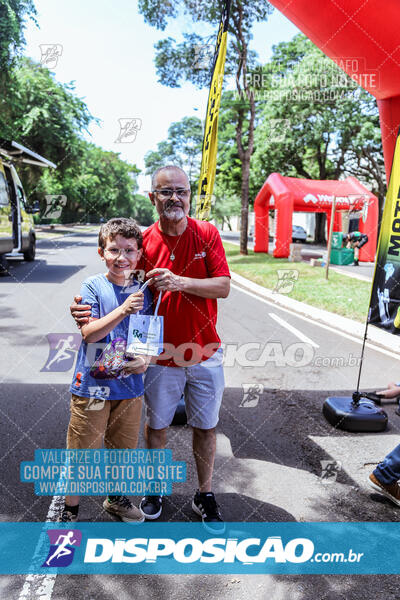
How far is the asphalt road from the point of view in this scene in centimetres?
226

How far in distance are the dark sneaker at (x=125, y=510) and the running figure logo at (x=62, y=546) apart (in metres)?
0.23

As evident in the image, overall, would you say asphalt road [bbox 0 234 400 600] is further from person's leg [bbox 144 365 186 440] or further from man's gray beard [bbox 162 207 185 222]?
man's gray beard [bbox 162 207 185 222]

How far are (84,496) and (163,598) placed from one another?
1.00m

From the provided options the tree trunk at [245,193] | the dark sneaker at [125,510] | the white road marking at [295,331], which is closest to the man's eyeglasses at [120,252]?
the dark sneaker at [125,510]

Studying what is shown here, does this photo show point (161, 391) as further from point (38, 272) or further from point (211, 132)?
point (38, 272)

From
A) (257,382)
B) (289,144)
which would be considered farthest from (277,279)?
(289,144)

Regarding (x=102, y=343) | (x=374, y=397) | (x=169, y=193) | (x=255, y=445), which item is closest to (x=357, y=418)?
(x=374, y=397)

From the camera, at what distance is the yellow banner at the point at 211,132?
3.85 m

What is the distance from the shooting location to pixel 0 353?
5.84 meters

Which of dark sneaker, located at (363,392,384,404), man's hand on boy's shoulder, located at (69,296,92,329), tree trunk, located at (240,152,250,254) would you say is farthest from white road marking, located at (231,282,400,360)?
tree trunk, located at (240,152,250,254)

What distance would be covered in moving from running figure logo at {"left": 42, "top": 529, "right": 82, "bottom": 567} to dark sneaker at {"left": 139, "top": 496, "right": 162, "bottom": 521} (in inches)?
15.3

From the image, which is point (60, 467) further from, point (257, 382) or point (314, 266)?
point (314, 266)

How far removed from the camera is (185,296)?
2533 millimetres

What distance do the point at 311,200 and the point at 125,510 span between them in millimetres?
18579
